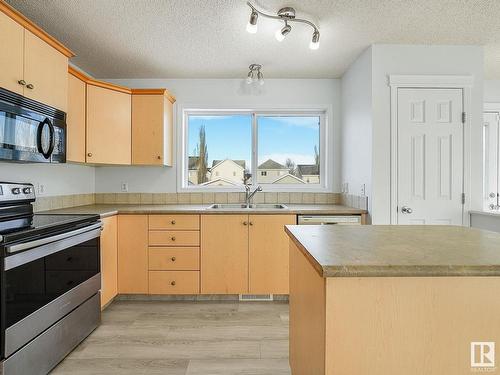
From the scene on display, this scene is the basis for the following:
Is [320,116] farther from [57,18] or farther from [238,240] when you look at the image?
[57,18]

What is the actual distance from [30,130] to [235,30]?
161 centimetres

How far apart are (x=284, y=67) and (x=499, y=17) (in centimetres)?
173

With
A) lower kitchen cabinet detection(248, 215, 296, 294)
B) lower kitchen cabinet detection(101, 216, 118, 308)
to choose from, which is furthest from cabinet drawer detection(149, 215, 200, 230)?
lower kitchen cabinet detection(248, 215, 296, 294)

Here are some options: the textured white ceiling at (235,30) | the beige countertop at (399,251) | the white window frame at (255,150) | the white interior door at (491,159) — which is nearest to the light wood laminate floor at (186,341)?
the beige countertop at (399,251)

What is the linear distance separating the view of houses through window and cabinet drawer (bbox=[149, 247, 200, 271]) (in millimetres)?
989

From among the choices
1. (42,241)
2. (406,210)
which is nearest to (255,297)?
(406,210)

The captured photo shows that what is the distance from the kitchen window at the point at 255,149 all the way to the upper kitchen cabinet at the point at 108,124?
746 mm

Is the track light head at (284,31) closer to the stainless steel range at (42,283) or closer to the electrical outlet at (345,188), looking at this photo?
the electrical outlet at (345,188)

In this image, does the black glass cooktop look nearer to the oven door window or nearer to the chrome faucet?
the oven door window

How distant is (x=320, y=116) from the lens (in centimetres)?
364

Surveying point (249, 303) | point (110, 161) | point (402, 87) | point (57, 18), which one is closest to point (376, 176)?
point (402, 87)

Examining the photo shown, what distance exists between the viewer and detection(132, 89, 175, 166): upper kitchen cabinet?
3.13 meters

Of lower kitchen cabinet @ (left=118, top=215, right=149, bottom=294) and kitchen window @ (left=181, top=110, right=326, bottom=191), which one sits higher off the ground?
kitchen window @ (left=181, top=110, right=326, bottom=191)

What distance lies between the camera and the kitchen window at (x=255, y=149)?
3.65 m
